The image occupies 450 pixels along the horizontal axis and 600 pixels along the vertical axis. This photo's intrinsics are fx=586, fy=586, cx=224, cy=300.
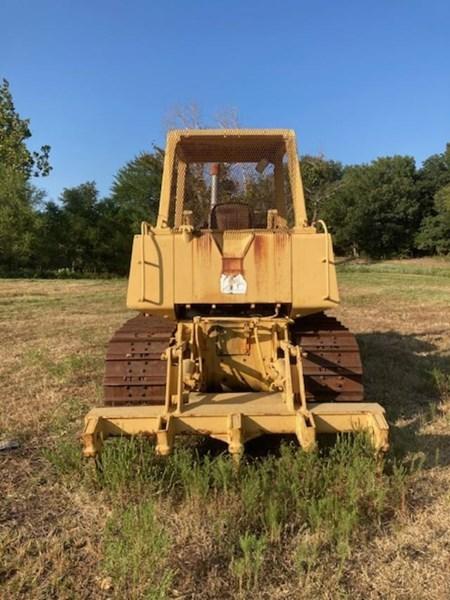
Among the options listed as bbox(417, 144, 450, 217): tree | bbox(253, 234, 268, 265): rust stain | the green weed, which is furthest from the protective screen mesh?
bbox(417, 144, 450, 217): tree

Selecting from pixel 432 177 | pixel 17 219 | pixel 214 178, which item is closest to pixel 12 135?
pixel 17 219

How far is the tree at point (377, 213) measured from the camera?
178ft

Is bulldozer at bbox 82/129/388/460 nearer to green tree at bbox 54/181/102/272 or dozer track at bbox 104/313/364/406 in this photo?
dozer track at bbox 104/313/364/406

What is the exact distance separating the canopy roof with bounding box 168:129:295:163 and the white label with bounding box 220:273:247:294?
1.55 meters

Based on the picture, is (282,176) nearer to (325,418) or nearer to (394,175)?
(325,418)

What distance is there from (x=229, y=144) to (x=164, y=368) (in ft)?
7.23

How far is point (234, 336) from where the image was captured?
4719 millimetres

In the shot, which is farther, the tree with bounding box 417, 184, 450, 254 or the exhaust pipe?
the tree with bounding box 417, 184, 450, 254

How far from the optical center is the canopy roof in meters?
5.29

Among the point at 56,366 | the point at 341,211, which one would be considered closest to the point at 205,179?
the point at 56,366

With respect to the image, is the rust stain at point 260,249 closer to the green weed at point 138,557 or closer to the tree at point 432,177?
the green weed at point 138,557

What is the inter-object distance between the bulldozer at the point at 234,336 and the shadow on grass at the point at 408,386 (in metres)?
0.63

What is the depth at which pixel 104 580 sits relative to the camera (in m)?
2.77

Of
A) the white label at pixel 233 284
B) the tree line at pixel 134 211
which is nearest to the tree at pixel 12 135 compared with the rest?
the tree line at pixel 134 211
